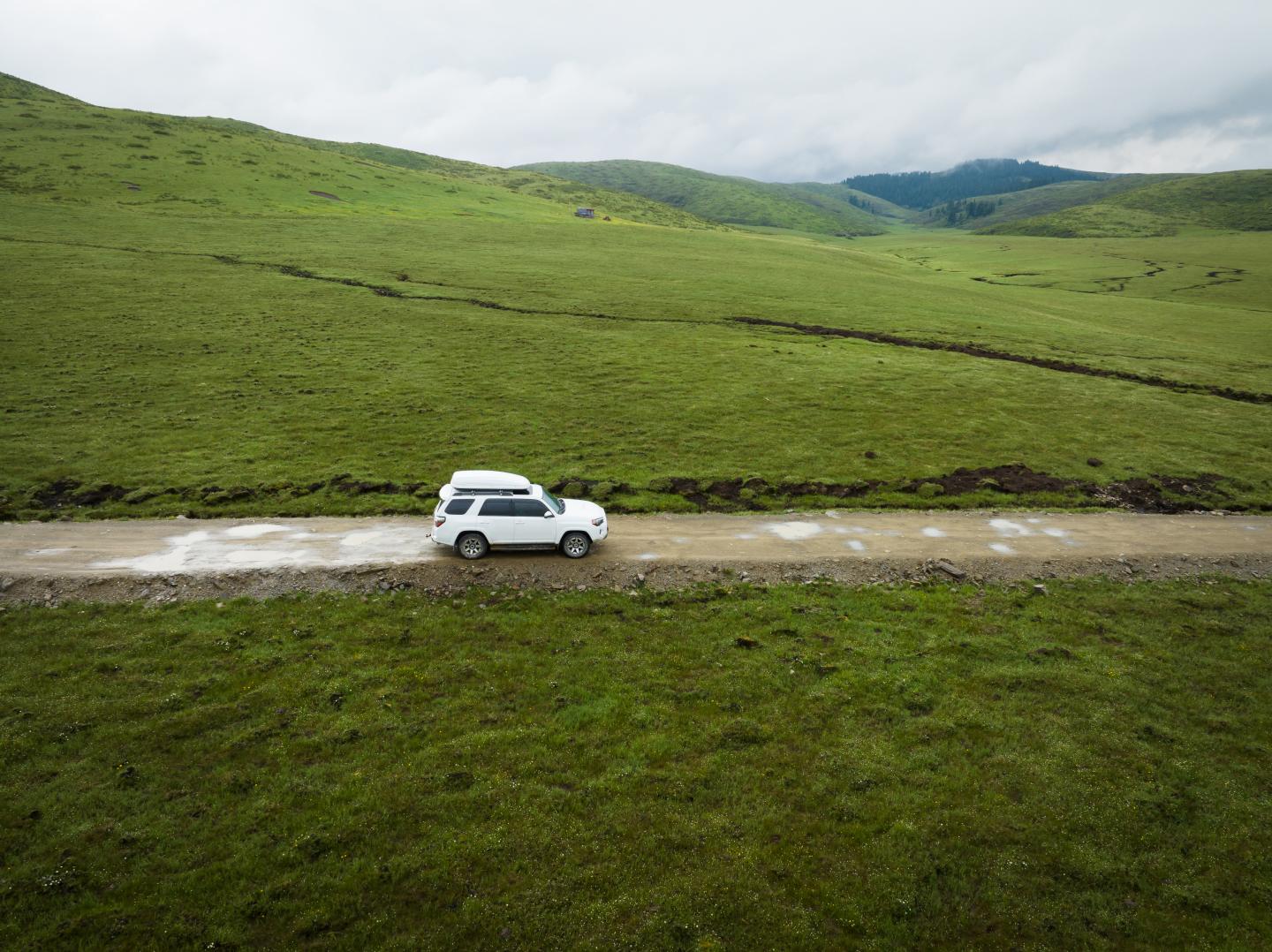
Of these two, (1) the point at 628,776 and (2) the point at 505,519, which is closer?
(1) the point at 628,776

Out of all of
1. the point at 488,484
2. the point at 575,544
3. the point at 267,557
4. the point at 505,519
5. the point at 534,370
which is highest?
the point at 534,370

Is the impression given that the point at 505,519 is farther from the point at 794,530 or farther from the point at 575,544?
the point at 794,530

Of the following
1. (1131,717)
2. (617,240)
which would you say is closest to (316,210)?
(617,240)

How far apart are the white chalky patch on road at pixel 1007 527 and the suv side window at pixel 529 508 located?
2078 centimetres

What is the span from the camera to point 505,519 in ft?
78.2

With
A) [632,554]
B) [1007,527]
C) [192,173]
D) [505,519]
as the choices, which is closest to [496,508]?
[505,519]

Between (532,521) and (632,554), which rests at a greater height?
(532,521)

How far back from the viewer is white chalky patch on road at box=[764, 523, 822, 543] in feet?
87.7

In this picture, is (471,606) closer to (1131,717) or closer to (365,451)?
(365,451)

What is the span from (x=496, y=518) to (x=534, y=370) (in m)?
28.5

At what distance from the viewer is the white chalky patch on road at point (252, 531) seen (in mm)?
25672

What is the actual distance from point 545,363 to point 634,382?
28.2 feet

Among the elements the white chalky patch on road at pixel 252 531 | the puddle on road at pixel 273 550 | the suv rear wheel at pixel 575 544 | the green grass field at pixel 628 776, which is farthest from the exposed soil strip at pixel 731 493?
the green grass field at pixel 628 776

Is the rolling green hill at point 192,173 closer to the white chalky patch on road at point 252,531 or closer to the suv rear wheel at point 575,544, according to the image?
the white chalky patch on road at point 252,531
